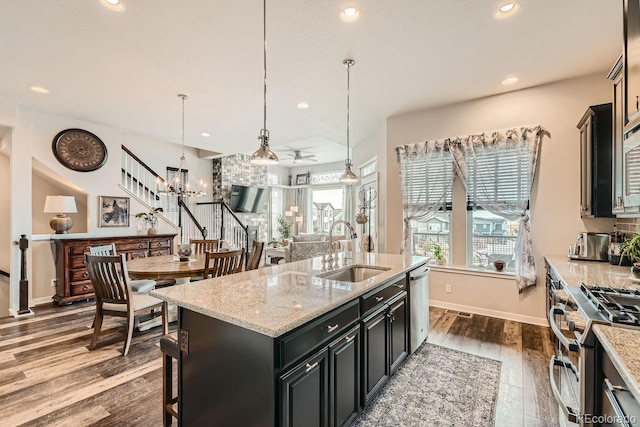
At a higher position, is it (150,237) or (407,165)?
(407,165)

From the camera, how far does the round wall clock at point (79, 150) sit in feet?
15.8

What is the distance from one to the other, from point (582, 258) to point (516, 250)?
0.80 metres

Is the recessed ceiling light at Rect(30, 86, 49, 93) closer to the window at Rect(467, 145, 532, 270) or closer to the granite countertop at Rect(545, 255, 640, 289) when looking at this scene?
the window at Rect(467, 145, 532, 270)

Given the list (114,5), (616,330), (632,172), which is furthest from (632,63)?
(114,5)

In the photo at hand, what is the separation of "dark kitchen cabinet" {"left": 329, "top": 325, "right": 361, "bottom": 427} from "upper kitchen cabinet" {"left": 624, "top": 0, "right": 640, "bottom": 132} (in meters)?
1.99

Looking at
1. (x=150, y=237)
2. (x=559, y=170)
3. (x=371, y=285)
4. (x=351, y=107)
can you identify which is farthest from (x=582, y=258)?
(x=150, y=237)

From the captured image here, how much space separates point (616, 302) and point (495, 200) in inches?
99.6

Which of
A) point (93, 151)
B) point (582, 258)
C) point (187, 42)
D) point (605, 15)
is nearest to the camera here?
point (605, 15)

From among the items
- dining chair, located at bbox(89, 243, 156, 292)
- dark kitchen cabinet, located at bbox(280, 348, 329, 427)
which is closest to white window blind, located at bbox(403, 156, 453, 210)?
dark kitchen cabinet, located at bbox(280, 348, 329, 427)

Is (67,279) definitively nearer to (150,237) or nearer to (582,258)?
(150,237)

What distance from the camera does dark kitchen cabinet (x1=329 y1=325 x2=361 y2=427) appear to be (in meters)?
1.67

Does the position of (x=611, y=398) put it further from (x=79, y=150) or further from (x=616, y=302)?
(x=79, y=150)

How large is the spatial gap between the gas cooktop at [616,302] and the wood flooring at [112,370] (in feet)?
3.16

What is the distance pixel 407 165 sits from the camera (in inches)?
186
